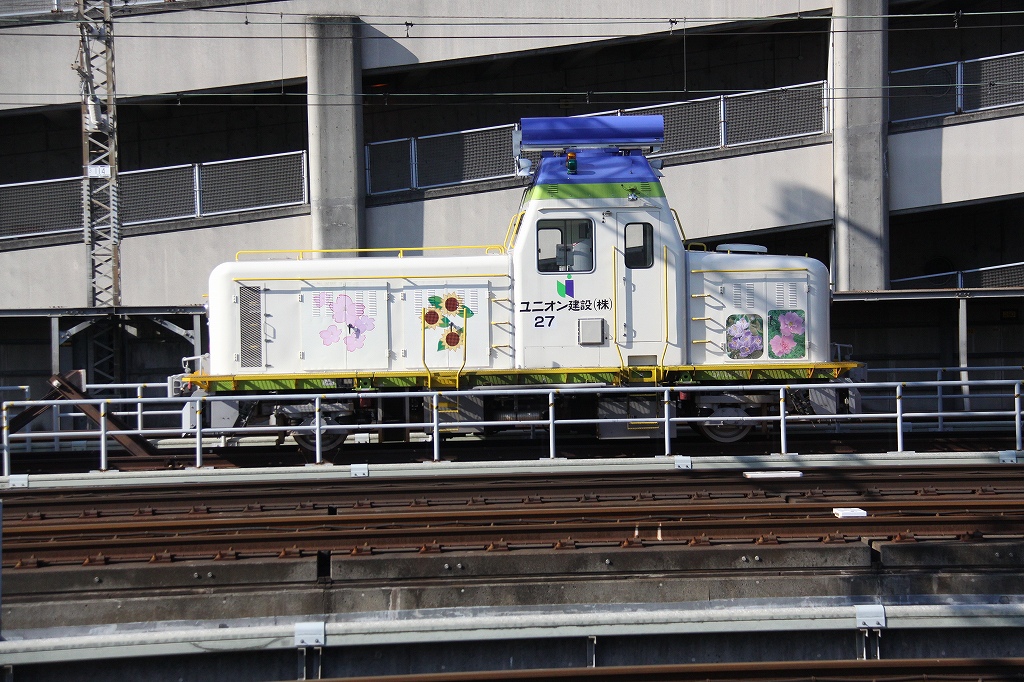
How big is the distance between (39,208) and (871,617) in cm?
2017

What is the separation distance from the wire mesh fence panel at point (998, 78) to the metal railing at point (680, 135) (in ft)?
11.4

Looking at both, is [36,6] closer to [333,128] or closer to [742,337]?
[333,128]

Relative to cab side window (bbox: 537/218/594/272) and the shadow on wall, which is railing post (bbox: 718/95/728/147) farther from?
cab side window (bbox: 537/218/594/272)

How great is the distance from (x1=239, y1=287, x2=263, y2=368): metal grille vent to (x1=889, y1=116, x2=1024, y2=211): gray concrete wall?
48.7 ft

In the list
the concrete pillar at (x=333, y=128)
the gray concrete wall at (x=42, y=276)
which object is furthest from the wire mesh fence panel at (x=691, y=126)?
the gray concrete wall at (x=42, y=276)

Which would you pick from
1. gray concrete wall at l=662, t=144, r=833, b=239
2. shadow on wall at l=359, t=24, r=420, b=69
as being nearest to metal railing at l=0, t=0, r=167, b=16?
shadow on wall at l=359, t=24, r=420, b=69

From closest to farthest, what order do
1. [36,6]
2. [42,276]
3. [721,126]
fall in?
[721,126] → [42,276] → [36,6]

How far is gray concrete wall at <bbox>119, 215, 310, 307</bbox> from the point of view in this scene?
19.6 m

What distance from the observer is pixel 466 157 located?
65.0ft

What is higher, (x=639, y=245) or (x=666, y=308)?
(x=639, y=245)

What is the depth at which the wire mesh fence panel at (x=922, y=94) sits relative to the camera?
63.7 ft

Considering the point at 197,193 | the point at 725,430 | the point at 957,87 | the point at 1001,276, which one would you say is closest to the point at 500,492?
the point at 725,430

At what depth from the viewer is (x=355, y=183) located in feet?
62.9

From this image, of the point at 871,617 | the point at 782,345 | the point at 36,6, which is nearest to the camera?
the point at 871,617
